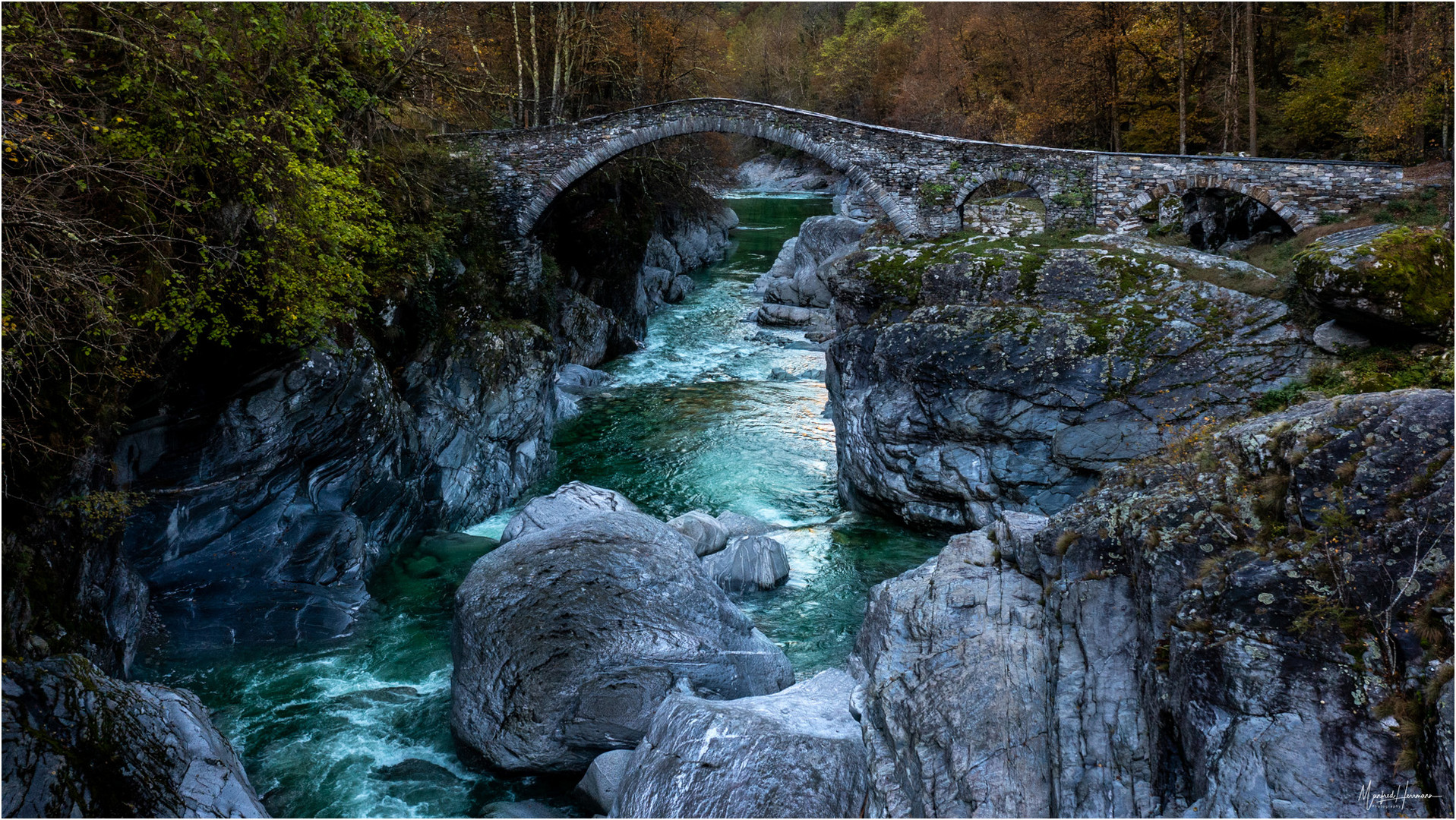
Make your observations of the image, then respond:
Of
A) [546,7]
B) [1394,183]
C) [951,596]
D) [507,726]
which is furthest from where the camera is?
[546,7]

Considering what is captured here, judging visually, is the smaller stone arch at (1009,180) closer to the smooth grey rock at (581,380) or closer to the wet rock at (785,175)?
the smooth grey rock at (581,380)

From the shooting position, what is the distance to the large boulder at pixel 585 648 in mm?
7555

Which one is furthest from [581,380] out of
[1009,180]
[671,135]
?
[1009,180]

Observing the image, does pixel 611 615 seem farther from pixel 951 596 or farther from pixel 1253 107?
pixel 1253 107

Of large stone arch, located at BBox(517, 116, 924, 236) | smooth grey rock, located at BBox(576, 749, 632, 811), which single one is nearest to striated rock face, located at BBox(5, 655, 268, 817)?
smooth grey rock, located at BBox(576, 749, 632, 811)

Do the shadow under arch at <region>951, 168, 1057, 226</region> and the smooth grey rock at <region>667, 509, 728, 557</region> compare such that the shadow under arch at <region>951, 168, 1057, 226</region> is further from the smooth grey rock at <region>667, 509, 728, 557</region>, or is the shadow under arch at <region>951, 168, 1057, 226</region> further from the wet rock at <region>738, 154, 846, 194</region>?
the wet rock at <region>738, 154, 846, 194</region>

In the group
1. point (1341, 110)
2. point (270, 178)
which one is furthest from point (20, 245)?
point (1341, 110)

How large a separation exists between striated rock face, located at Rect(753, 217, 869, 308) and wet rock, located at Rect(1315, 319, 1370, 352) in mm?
15157

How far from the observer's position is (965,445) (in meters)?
12.5

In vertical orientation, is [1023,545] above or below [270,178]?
below

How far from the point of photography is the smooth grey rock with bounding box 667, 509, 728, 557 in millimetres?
11445

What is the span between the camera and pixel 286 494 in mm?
10500

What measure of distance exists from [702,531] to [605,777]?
4722mm

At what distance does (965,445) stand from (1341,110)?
47.9ft
